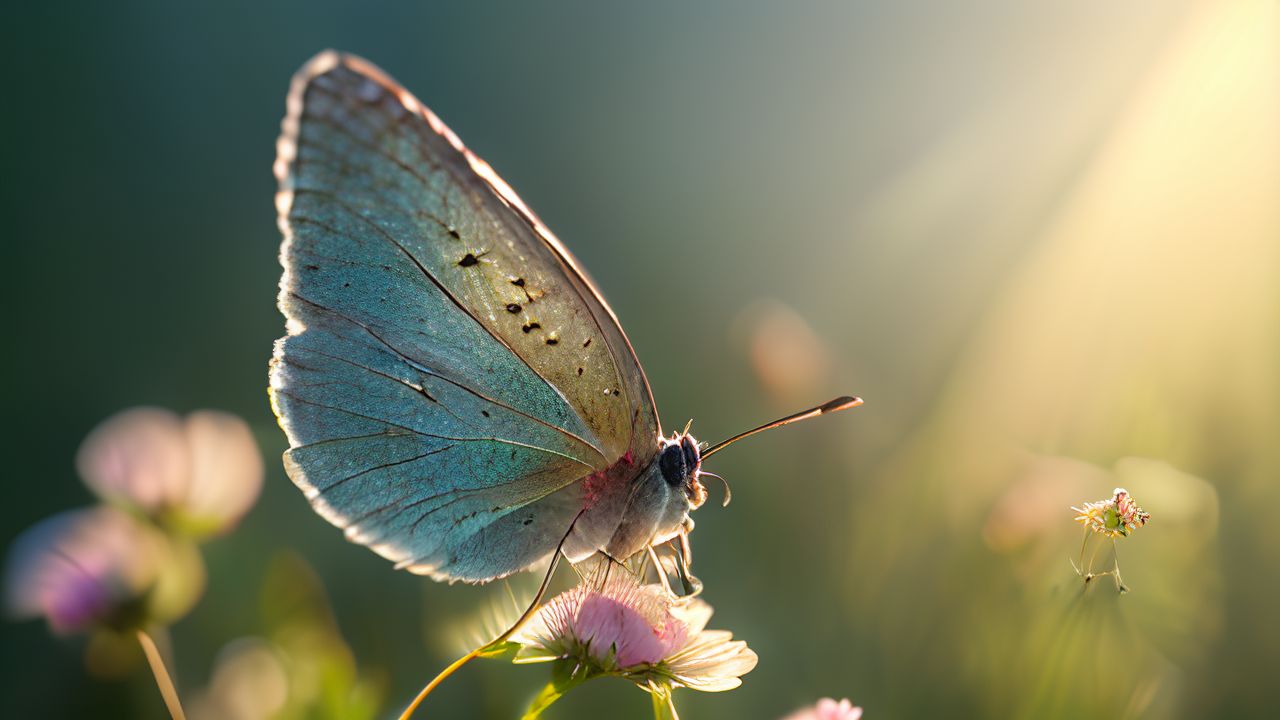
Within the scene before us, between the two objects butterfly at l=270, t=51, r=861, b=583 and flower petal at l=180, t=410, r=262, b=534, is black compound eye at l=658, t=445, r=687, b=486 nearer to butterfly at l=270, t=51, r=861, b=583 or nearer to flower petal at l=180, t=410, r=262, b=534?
butterfly at l=270, t=51, r=861, b=583

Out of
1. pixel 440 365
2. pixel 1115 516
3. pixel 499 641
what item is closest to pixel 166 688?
pixel 499 641

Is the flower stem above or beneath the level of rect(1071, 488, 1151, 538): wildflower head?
beneath

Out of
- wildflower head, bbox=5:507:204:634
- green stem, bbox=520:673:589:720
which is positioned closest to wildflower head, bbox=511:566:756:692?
green stem, bbox=520:673:589:720

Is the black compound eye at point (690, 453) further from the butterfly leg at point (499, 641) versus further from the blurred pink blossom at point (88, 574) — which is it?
the blurred pink blossom at point (88, 574)

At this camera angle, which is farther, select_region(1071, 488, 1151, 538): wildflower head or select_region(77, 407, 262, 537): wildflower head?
select_region(77, 407, 262, 537): wildflower head

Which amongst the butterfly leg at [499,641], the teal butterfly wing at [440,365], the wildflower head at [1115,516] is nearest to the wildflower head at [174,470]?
the teal butterfly wing at [440,365]

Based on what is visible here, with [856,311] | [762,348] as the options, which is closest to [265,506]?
[762,348]

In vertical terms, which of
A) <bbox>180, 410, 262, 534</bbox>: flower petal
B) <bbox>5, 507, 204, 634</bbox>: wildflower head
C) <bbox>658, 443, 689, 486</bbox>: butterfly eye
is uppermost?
<bbox>658, 443, 689, 486</bbox>: butterfly eye

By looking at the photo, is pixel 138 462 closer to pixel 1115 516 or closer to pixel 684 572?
pixel 684 572
